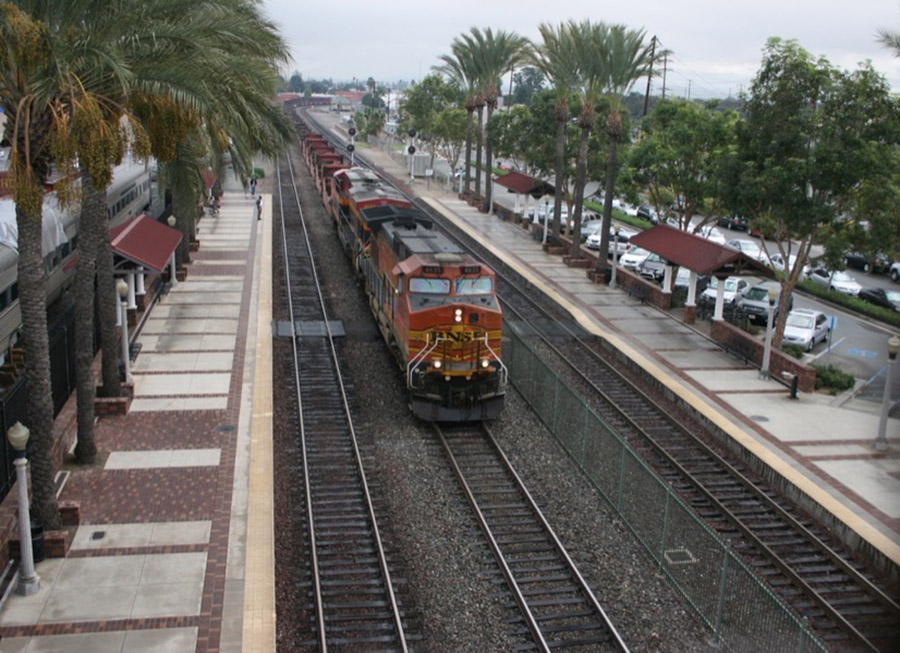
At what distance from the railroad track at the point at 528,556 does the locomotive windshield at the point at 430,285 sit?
3.24 m

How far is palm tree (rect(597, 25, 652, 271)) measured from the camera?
35.7m

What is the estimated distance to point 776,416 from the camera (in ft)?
71.5

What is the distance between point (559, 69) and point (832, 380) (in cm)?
1982

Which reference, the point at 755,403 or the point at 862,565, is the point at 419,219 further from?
the point at 862,565

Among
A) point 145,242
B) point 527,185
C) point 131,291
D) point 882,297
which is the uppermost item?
point 527,185

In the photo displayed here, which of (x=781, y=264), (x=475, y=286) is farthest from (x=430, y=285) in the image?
(x=781, y=264)

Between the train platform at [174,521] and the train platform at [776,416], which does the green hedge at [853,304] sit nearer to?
the train platform at [776,416]

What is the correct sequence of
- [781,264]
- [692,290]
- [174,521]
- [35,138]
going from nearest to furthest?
[35,138], [174,521], [692,290], [781,264]

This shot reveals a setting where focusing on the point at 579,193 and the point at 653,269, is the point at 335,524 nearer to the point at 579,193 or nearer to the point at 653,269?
the point at 579,193

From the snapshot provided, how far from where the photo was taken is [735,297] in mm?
35000

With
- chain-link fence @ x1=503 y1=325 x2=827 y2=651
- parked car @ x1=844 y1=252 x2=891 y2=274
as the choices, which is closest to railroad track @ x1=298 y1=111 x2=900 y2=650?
chain-link fence @ x1=503 y1=325 x2=827 y2=651

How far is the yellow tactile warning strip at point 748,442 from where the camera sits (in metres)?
15.8

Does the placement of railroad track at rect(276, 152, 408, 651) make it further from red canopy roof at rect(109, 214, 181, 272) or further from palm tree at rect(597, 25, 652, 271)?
palm tree at rect(597, 25, 652, 271)

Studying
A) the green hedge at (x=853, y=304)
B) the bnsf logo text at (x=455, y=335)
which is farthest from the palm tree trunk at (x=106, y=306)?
the green hedge at (x=853, y=304)
